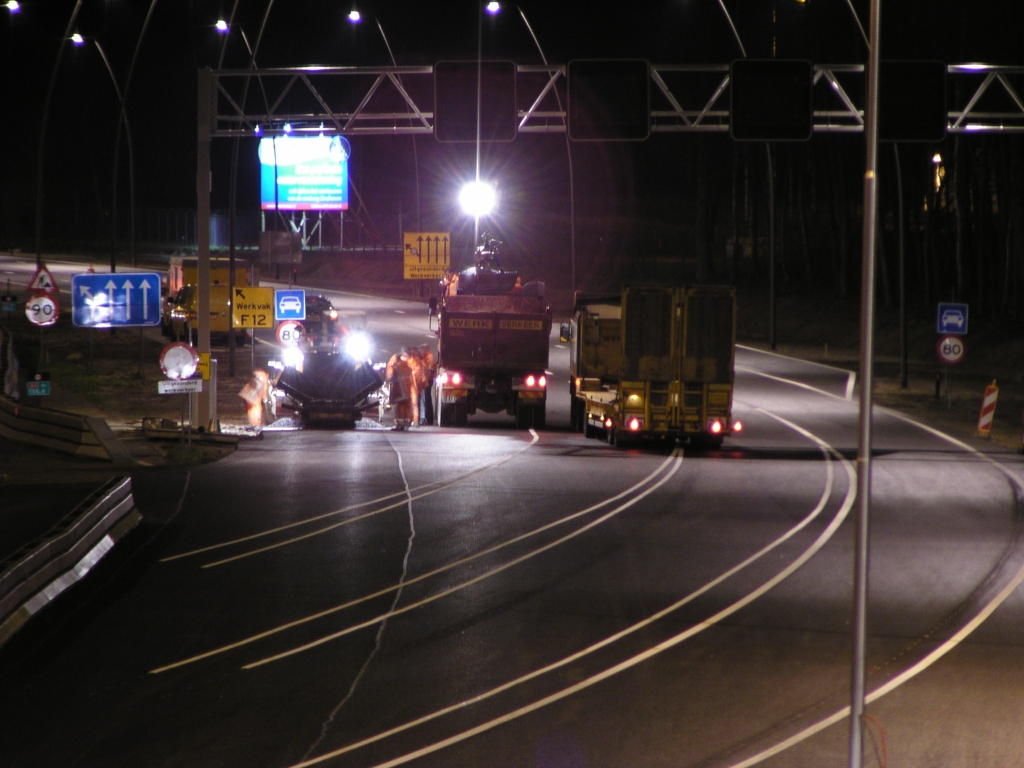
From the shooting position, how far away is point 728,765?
325 inches

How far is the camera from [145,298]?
83.5 feet

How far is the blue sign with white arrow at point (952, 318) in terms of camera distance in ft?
102

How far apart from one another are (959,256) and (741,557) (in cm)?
4060

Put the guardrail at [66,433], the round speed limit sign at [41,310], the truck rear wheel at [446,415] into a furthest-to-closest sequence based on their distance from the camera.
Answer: the truck rear wheel at [446,415] < the round speed limit sign at [41,310] < the guardrail at [66,433]

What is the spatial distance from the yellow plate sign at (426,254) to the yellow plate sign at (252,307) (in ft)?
53.4

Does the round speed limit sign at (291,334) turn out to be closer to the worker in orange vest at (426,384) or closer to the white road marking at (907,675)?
the worker in orange vest at (426,384)

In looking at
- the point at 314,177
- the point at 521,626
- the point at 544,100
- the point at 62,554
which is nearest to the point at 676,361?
the point at 521,626

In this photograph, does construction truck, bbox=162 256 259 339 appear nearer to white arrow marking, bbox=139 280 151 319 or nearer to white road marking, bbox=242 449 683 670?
white arrow marking, bbox=139 280 151 319

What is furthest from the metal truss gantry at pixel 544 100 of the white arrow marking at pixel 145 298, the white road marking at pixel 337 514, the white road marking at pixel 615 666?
the white road marking at pixel 615 666

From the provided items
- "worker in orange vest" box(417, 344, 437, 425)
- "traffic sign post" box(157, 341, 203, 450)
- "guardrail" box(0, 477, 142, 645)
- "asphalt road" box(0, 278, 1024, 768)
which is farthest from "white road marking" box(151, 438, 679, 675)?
"worker in orange vest" box(417, 344, 437, 425)

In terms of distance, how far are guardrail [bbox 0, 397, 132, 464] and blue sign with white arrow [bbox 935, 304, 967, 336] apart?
2010 centimetres

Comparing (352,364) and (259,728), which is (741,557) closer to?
(259,728)

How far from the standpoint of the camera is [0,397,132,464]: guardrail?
22.0 metres

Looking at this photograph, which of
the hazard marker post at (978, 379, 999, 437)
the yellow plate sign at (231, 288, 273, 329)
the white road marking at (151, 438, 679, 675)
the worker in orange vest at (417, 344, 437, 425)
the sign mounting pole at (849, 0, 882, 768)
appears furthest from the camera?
the yellow plate sign at (231, 288, 273, 329)
